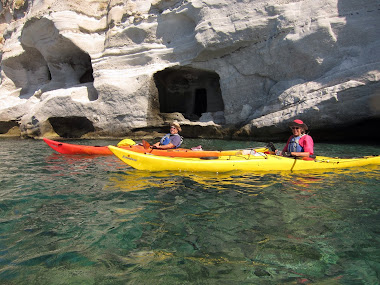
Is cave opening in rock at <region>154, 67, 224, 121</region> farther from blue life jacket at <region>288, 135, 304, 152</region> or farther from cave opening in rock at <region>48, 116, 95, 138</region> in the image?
blue life jacket at <region>288, 135, 304, 152</region>

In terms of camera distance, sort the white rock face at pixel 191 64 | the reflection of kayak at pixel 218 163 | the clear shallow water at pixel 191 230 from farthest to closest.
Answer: the white rock face at pixel 191 64 < the reflection of kayak at pixel 218 163 < the clear shallow water at pixel 191 230

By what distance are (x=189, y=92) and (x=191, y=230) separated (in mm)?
13914

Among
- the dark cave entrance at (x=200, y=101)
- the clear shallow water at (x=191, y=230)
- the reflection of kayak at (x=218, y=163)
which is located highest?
the dark cave entrance at (x=200, y=101)

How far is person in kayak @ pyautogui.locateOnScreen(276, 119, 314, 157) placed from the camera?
5516 mm

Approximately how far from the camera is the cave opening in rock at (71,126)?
14695 mm

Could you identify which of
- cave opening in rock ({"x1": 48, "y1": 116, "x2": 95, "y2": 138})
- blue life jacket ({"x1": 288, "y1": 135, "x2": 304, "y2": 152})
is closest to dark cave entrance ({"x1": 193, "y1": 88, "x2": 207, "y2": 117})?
cave opening in rock ({"x1": 48, "y1": 116, "x2": 95, "y2": 138})

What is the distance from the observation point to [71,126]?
15.3 metres

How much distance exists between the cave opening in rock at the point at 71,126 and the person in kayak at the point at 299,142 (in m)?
11.3

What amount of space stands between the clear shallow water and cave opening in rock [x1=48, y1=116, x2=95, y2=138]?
34.6 feet

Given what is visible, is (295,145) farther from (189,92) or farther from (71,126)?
(71,126)

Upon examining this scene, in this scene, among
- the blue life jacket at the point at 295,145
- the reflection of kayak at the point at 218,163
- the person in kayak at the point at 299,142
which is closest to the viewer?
the reflection of kayak at the point at 218,163

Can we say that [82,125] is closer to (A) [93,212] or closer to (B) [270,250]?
(A) [93,212]

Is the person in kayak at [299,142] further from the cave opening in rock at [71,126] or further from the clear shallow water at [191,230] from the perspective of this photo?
the cave opening in rock at [71,126]

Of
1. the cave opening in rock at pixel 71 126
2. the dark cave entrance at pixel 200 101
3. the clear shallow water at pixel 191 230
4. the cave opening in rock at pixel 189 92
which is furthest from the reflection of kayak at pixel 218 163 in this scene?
the dark cave entrance at pixel 200 101
